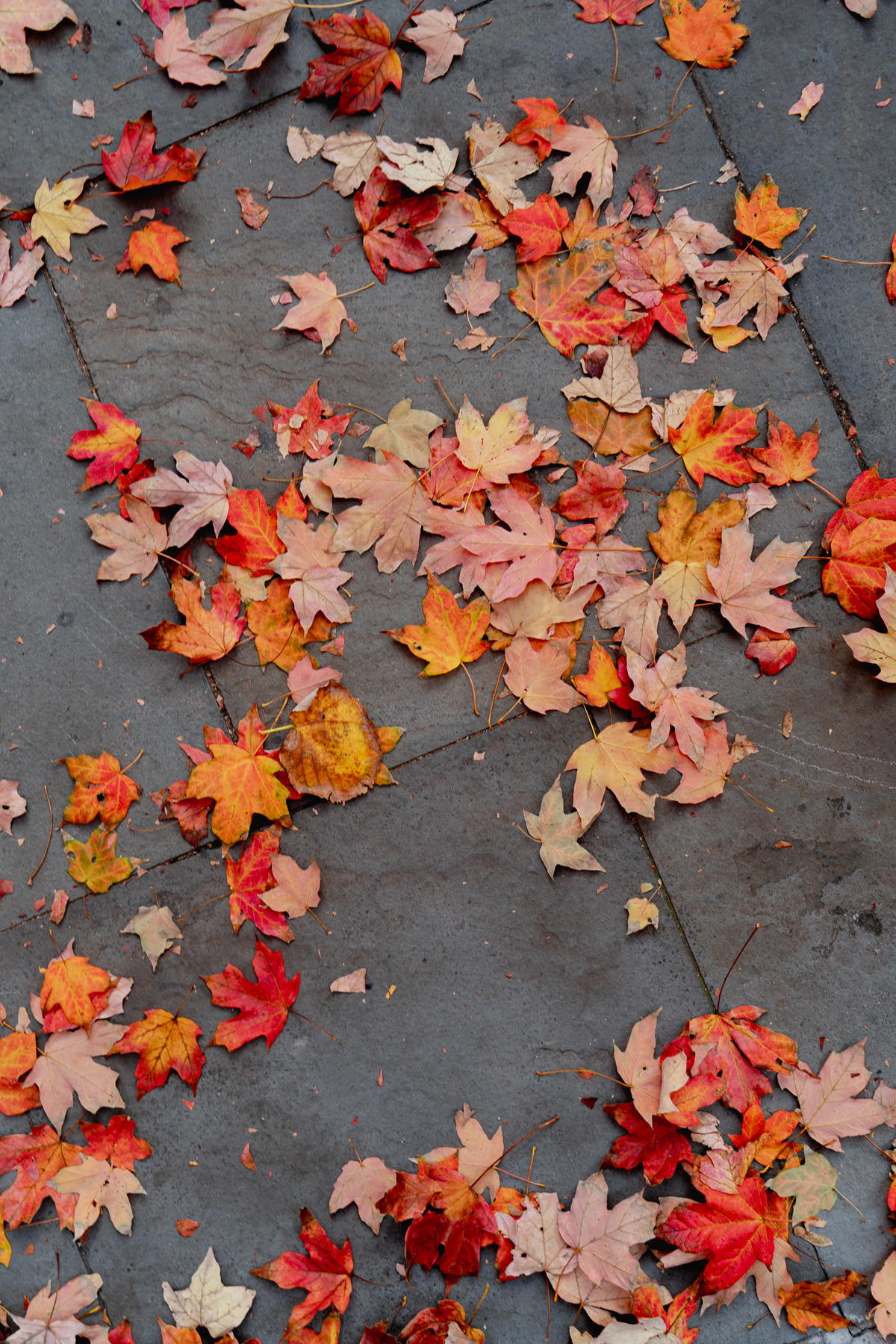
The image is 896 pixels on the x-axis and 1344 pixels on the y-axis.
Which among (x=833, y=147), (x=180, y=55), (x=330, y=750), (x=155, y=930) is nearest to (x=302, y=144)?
(x=180, y=55)

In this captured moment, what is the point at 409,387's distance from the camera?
101 inches

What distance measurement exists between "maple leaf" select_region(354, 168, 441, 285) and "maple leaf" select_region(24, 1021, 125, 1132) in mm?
2420

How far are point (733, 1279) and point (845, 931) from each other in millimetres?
1015

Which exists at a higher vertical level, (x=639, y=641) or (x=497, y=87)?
(x=497, y=87)

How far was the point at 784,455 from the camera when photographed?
2.55m

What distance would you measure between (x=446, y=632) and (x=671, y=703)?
0.69 metres

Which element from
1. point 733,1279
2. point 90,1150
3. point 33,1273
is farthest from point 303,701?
point 733,1279

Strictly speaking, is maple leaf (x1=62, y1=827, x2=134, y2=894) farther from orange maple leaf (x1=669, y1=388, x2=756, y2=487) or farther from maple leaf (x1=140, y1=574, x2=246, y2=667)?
orange maple leaf (x1=669, y1=388, x2=756, y2=487)

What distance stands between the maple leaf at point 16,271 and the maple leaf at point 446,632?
1.52m

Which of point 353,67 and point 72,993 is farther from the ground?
point 353,67

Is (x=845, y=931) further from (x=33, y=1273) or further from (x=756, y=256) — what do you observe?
(x=33, y=1273)

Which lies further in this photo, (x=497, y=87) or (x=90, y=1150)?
(x=497, y=87)

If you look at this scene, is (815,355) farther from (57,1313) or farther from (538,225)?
(57,1313)

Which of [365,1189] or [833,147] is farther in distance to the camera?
[833,147]
